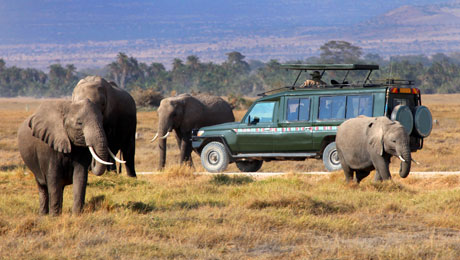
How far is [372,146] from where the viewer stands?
15.6 metres

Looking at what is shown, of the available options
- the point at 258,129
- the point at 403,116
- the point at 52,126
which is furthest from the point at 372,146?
the point at 52,126

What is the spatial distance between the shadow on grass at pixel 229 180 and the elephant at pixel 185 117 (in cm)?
511

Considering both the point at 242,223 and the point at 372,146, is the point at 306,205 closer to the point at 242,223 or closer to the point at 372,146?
the point at 242,223

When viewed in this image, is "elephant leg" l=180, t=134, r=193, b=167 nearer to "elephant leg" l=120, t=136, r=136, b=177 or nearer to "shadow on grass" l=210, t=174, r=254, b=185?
"elephant leg" l=120, t=136, r=136, b=177

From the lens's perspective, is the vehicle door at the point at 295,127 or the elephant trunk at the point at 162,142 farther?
the elephant trunk at the point at 162,142

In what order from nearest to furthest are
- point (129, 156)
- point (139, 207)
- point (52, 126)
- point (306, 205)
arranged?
point (52, 126)
point (139, 207)
point (306, 205)
point (129, 156)

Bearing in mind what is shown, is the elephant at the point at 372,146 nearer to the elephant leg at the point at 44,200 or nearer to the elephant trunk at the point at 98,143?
the elephant trunk at the point at 98,143

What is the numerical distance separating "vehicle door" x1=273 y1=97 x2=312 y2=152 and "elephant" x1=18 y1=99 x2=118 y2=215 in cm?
841

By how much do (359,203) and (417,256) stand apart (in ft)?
13.9

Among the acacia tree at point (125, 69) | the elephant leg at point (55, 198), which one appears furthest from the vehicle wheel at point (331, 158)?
the acacia tree at point (125, 69)

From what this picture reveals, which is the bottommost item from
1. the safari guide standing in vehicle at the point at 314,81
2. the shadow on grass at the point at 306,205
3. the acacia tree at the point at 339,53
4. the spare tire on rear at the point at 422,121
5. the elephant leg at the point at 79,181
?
the acacia tree at the point at 339,53

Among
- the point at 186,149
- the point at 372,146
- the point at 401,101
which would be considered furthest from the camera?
the point at 186,149

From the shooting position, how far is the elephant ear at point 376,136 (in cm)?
1536

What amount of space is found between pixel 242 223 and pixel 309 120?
8.04 meters
